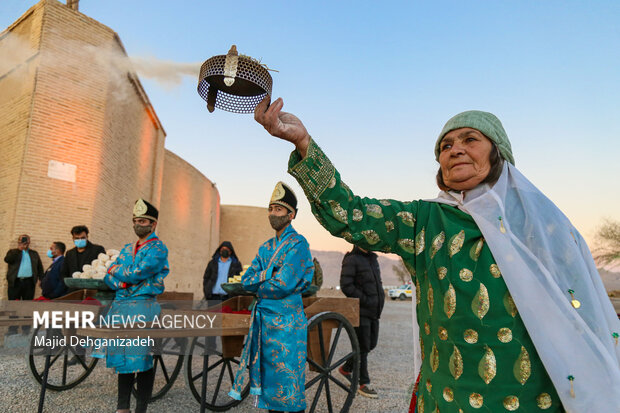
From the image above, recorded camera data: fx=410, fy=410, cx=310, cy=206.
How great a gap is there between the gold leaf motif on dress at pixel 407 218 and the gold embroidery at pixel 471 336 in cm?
40

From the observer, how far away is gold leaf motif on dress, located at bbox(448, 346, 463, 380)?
1.23m

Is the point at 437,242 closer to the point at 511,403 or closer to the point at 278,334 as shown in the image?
the point at 511,403

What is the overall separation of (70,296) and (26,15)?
917 cm

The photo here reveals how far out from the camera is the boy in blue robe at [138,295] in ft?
11.2

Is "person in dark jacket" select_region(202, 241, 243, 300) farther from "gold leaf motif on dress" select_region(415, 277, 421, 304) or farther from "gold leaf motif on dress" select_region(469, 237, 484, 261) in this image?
"gold leaf motif on dress" select_region(469, 237, 484, 261)

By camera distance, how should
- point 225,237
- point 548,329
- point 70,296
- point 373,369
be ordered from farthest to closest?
point 225,237 → point 373,369 → point 70,296 → point 548,329

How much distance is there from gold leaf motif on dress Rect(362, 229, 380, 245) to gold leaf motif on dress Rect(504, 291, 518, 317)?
0.42m

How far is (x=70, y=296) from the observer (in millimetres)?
4812

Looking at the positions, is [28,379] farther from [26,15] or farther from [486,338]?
[26,15]

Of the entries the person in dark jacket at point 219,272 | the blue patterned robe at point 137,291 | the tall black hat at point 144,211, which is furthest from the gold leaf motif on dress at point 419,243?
the person in dark jacket at point 219,272

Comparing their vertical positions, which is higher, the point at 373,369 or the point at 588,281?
the point at 588,281

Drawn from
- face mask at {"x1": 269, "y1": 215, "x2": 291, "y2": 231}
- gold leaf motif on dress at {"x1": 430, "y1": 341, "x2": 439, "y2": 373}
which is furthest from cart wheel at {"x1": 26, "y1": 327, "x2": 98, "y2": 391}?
gold leaf motif on dress at {"x1": 430, "y1": 341, "x2": 439, "y2": 373}

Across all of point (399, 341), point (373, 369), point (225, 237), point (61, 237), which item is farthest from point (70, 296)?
point (225, 237)

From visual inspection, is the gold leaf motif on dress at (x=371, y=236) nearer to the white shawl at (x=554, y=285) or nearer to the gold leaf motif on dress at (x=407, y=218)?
the gold leaf motif on dress at (x=407, y=218)
